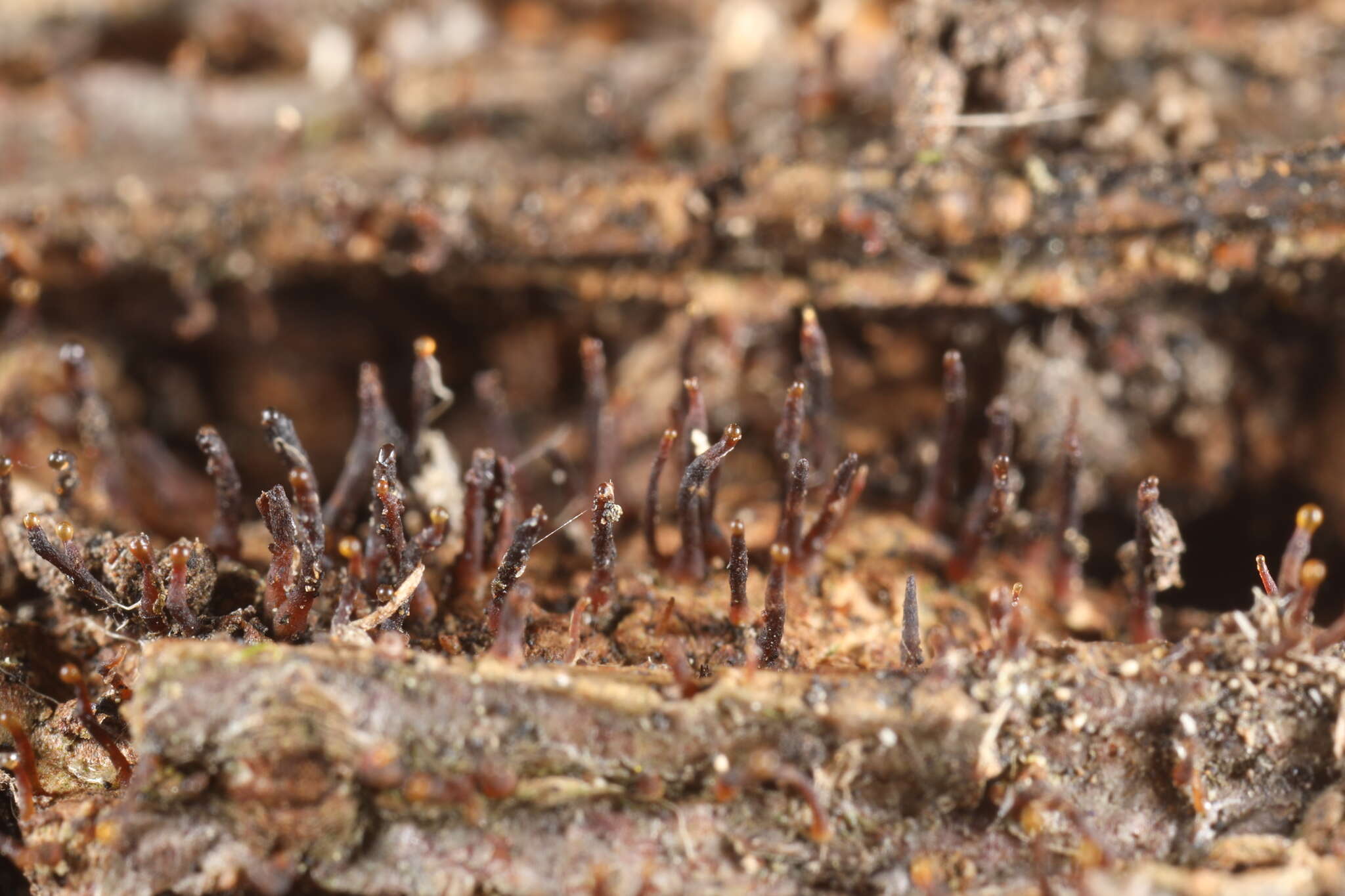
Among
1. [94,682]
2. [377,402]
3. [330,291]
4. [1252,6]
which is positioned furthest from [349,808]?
[1252,6]

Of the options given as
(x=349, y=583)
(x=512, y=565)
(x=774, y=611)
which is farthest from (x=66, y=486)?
(x=774, y=611)

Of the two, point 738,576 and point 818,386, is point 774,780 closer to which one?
point 738,576

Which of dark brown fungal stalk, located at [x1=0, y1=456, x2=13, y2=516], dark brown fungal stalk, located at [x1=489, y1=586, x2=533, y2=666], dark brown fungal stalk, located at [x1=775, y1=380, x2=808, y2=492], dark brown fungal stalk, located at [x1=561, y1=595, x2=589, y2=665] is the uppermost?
dark brown fungal stalk, located at [x1=775, y1=380, x2=808, y2=492]

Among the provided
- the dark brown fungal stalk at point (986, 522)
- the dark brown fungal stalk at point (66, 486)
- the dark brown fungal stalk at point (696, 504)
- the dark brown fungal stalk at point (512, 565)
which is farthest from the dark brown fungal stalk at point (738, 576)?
the dark brown fungal stalk at point (66, 486)

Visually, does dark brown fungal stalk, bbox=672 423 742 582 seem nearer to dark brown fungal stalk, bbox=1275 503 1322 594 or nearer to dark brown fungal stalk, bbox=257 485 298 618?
dark brown fungal stalk, bbox=257 485 298 618

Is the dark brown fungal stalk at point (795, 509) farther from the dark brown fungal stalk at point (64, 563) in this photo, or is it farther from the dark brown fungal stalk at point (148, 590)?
the dark brown fungal stalk at point (64, 563)

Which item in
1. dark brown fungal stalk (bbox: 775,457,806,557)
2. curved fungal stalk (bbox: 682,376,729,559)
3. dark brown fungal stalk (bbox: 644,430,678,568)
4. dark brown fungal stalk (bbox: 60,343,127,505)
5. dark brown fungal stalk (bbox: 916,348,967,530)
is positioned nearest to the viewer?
dark brown fungal stalk (bbox: 775,457,806,557)

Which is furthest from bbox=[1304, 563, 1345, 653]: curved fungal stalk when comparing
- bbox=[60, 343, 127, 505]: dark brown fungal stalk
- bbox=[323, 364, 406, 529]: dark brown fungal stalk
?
bbox=[60, 343, 127, 505]: dark brown fungal stalk
